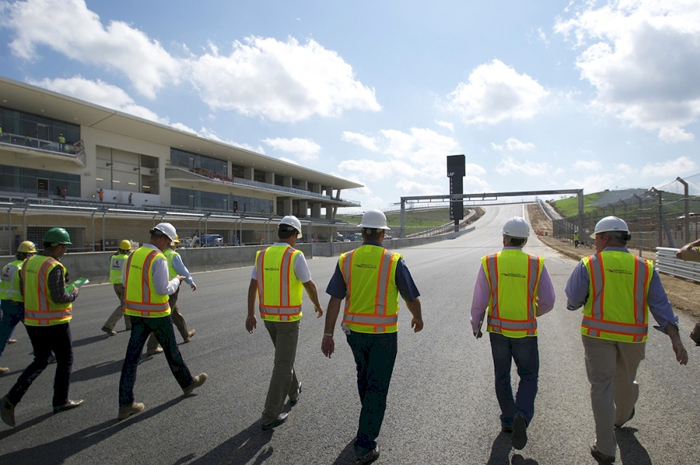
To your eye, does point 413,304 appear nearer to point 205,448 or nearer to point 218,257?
point 205,448

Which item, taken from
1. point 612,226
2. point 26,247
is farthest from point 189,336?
point 612,226

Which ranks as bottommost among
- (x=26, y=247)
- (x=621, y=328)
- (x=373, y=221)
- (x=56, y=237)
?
(x=621, y=328)

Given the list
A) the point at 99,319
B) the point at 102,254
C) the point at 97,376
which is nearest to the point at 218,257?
the point at 102,254

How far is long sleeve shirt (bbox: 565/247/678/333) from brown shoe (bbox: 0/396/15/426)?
5084 mm

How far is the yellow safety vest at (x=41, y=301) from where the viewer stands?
156 inches

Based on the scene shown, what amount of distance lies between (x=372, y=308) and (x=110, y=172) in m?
38.7

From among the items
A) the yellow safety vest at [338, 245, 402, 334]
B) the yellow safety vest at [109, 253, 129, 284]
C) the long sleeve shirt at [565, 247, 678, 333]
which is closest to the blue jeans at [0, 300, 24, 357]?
the yellow safety vest at [109, 253, 129, 284]

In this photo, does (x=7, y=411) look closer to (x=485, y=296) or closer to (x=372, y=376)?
(x=372, y=376)

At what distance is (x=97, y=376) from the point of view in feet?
16.0

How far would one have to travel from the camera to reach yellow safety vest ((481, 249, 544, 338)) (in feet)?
10.9

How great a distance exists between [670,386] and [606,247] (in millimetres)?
2197

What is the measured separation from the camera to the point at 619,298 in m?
3.24

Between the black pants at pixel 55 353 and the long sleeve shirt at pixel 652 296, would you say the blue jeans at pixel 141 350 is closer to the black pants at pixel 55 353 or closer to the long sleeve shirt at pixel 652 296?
the black pants at pixel 55 353

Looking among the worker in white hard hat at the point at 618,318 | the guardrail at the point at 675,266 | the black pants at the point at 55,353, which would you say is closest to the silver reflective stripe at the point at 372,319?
the worker in white hard hat at the point at 618,318
